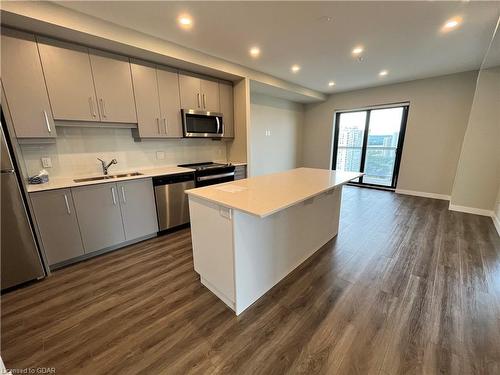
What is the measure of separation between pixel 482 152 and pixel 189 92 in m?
5.09

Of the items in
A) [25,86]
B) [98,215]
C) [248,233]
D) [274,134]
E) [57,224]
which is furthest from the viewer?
[274,134]

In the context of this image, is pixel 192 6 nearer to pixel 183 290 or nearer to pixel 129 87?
pixel 129 87

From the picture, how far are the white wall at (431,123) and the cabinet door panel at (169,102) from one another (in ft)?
15.3

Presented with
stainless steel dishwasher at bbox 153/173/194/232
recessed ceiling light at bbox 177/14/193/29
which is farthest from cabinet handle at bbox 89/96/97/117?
recessed ceiling light at bbox 177/14/193/29

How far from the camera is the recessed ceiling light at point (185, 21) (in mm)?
2094

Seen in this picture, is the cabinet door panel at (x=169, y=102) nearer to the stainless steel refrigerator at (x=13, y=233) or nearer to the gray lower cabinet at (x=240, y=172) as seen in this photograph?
the gray lower cabinet at (x=240, y=172)

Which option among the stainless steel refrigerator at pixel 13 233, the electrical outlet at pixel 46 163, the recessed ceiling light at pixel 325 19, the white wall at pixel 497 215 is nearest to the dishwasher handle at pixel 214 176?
the electrical outlet at pixel 46 163

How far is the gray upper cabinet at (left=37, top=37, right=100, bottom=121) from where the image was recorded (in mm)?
2104

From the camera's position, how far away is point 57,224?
210cm

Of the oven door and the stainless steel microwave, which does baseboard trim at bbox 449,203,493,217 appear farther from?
the stainless steel microwave

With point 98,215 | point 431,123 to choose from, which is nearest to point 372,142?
point 431,123

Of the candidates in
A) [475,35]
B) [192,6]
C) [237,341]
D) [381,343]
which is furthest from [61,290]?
[475,35]

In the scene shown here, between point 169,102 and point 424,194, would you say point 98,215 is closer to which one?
point 169,102

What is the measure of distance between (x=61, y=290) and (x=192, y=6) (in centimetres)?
298
